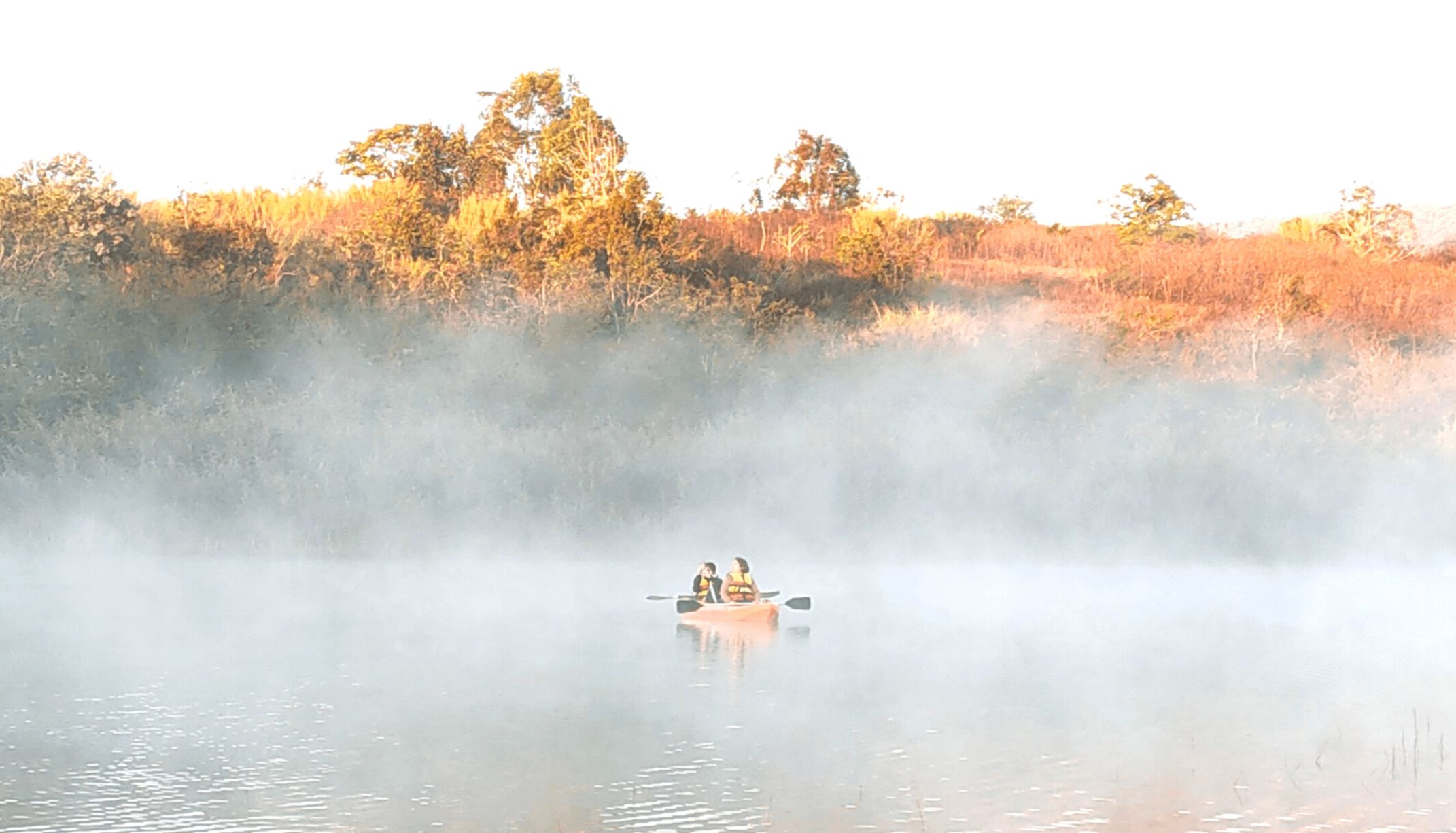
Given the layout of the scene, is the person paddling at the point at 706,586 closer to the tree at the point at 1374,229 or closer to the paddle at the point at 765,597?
the paddle at the point at 765,597

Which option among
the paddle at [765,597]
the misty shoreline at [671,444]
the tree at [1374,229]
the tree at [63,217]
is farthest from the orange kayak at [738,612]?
the tree at [1374,229]

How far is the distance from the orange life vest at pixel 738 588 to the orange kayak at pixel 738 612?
118mm

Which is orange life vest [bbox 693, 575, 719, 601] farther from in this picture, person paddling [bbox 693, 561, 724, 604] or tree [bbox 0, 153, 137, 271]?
tree [bbox 0, 153, 137, 271]

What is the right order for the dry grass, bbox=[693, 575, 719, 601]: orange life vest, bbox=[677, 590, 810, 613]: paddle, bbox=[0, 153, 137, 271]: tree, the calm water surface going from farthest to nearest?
the dry grass, bbox=[0, 153, 137, 271]: tree, bbox=[693, 575, 719, 601]: orange life vest, bbox=[677, 590, 810, 613]: paddle, the calm water surface

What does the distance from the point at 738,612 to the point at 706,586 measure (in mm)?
430

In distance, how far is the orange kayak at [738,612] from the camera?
20.0m

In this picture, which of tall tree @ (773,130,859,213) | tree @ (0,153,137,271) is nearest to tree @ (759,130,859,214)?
tall tree @ (773,130,859,213)

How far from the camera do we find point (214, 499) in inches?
969

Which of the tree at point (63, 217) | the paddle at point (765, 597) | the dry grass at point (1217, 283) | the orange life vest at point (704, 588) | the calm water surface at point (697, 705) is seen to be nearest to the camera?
the calm water surface at point (697, 705)

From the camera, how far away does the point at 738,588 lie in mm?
20203

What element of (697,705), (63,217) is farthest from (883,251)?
(697,705)

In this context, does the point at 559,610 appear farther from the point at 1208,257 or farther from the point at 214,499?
the point at 1208,257

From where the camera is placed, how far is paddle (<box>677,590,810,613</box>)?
1992 centimetres

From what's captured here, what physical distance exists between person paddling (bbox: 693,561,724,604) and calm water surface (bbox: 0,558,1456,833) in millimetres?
491
